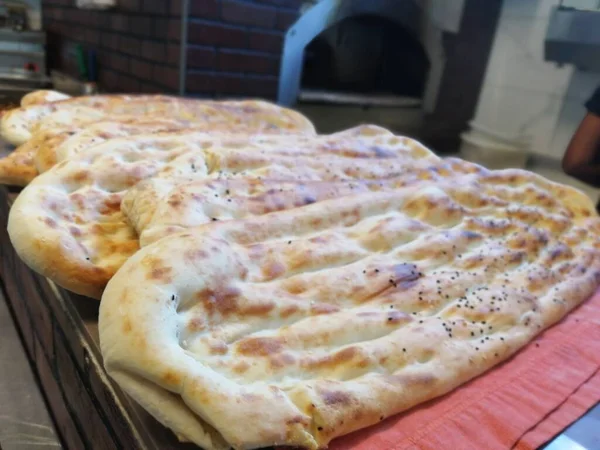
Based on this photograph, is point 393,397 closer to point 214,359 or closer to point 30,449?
point 214,359

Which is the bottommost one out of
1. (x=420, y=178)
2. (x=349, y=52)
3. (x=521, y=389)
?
(x=521, y=389)

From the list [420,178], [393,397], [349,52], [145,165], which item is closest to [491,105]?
[420,178]

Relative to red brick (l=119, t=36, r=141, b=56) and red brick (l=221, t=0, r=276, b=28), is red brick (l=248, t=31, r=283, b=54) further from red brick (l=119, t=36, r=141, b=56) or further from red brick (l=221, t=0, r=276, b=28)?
red brick (l=119, t=36, r=141, b=56)

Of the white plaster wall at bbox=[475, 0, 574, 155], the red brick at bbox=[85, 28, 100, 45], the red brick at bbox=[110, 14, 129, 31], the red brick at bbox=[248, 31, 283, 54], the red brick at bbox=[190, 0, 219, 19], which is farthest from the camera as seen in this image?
the red brick at bbox=[85, 28, 100, 45]

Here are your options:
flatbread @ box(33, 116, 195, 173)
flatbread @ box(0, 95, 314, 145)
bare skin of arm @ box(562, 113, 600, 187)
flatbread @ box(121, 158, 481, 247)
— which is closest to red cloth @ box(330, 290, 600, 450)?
flatbread @ box(121, 158, 481, 247)

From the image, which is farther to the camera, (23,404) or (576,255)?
(576,255)

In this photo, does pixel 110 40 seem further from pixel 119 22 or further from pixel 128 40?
pixel 128 40

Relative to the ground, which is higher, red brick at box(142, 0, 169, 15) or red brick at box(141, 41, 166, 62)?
red brick at box(142, 0, 169, 15)

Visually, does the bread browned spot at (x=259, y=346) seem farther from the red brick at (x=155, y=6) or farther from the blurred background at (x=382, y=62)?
the red brick at (x=155, y=6)
